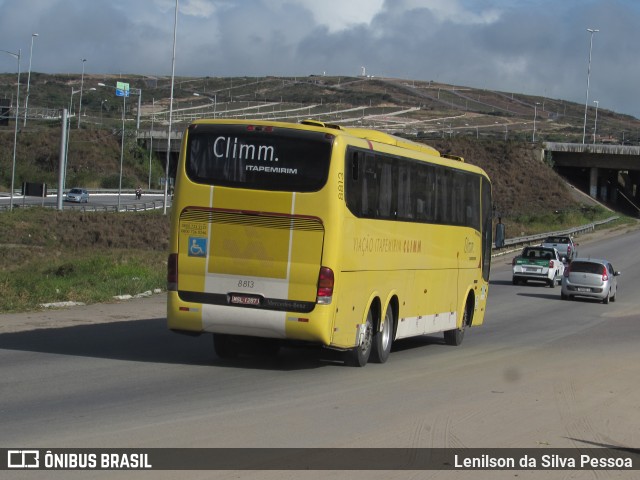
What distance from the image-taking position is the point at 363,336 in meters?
16.4

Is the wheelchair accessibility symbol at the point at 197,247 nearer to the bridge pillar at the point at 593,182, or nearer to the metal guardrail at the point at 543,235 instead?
the metal guardrail at the point at 543,235

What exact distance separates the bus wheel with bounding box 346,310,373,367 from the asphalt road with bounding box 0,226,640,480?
0.89 ft

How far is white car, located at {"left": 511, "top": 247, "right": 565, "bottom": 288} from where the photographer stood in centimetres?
4472

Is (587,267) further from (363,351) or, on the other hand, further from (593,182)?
(593,182)

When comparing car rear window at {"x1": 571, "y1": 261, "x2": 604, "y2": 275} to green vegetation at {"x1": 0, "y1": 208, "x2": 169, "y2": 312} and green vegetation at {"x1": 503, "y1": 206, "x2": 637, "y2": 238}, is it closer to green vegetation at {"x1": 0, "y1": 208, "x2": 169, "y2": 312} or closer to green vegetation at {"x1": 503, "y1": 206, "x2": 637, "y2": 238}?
green vegetation at {"x1": 0, "y1": 208, "x2": 169, "y2": 312}

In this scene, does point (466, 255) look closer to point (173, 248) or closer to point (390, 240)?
point (390, 240)

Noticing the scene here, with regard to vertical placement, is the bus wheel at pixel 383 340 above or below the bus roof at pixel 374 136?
below

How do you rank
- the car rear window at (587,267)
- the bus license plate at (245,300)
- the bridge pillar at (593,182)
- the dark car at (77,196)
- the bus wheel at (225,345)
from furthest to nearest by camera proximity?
1. the bridge pillar at (593,182)
2. the dark car at (77,196)
3. the car rear window at (587,267)
4. the bus wheel at (225,345)
5. the bus license plate at (245,300)

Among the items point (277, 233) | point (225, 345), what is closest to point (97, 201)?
point (225, 345)

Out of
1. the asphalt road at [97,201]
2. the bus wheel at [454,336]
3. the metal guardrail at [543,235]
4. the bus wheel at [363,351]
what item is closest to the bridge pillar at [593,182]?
the metal guardrail at [543,235]

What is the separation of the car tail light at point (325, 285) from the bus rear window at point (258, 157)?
1201mm

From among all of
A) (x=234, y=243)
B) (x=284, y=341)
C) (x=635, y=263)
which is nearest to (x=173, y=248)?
(x=234, y=243)

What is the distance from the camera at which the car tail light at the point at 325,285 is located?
14806 millimetres
